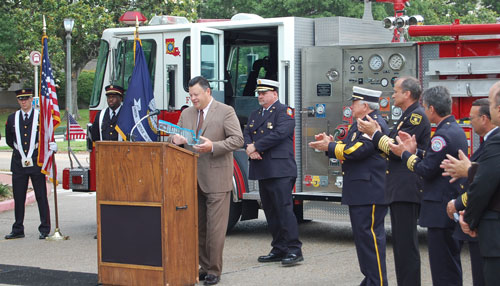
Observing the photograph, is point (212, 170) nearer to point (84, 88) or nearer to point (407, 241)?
point (407, 241)

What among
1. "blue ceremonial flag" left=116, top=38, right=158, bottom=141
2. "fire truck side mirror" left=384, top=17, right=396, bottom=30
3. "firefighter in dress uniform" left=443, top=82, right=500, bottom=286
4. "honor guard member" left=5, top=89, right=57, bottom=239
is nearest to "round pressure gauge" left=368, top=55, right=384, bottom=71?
"fire truck side mirror" left=384, top=17, right=396, bottom=30

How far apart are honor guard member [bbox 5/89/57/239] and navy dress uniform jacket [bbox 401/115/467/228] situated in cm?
604

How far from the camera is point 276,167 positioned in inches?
328

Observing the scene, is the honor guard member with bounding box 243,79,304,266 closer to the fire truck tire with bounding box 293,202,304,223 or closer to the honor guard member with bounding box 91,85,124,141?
the fire truck tire with bounding box 293,202,304,223

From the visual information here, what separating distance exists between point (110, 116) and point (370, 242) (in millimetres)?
4657

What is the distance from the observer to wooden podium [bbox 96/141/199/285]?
6645mm

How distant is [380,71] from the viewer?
9.23 m

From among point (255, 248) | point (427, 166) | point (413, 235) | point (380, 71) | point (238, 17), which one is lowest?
point (255, 248)

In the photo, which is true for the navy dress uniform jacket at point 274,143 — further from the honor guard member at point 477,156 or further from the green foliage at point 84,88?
the green foliage at point 84,88

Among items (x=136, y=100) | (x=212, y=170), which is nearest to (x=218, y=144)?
(x=212, y=170)

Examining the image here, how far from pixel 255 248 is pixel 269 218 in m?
0.95

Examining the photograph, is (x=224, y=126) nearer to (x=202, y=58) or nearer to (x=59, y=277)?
(x=59, y=277)

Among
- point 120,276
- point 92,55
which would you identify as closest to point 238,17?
point 120,276

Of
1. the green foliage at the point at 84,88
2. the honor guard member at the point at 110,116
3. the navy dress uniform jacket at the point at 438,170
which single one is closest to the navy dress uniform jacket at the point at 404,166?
the navy dress uniform jacket at the point at 438,170
